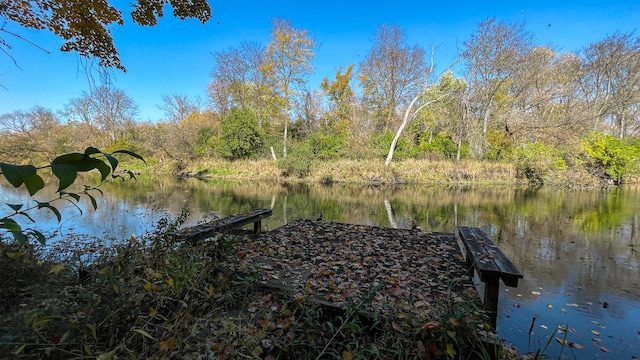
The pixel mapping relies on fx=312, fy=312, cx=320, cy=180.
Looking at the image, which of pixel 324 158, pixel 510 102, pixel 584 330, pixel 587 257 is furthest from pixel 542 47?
pixel 584 330

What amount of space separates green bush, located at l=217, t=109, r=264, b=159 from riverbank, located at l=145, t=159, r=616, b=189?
7.33 ft

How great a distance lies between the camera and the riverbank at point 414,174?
55.9ft

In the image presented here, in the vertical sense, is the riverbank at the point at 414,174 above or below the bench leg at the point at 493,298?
above

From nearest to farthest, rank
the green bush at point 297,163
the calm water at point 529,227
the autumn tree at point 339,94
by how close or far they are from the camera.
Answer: the calm water at point 529,227 < the green bush at point 297,163 < the autumn tree at point 339,94

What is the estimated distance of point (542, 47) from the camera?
61.3 feet

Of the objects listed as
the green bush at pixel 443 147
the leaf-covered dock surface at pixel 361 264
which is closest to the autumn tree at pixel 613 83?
the green bush at pixel 443 147

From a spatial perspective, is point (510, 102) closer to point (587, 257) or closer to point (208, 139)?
point (587, 257)

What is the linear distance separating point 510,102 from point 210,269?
21.4 metres

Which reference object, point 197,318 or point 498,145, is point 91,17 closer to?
point 197,318

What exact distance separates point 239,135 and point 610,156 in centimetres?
2191

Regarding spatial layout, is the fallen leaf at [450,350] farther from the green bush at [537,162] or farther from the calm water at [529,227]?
the green bush at [537,162]

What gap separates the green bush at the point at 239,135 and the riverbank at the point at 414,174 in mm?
2233

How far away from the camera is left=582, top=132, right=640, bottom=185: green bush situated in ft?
54.8

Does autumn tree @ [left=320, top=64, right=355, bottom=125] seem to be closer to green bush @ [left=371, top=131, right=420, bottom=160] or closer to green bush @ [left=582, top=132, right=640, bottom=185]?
green bush @ [left=371, top=131, right=420, bottom=160]
